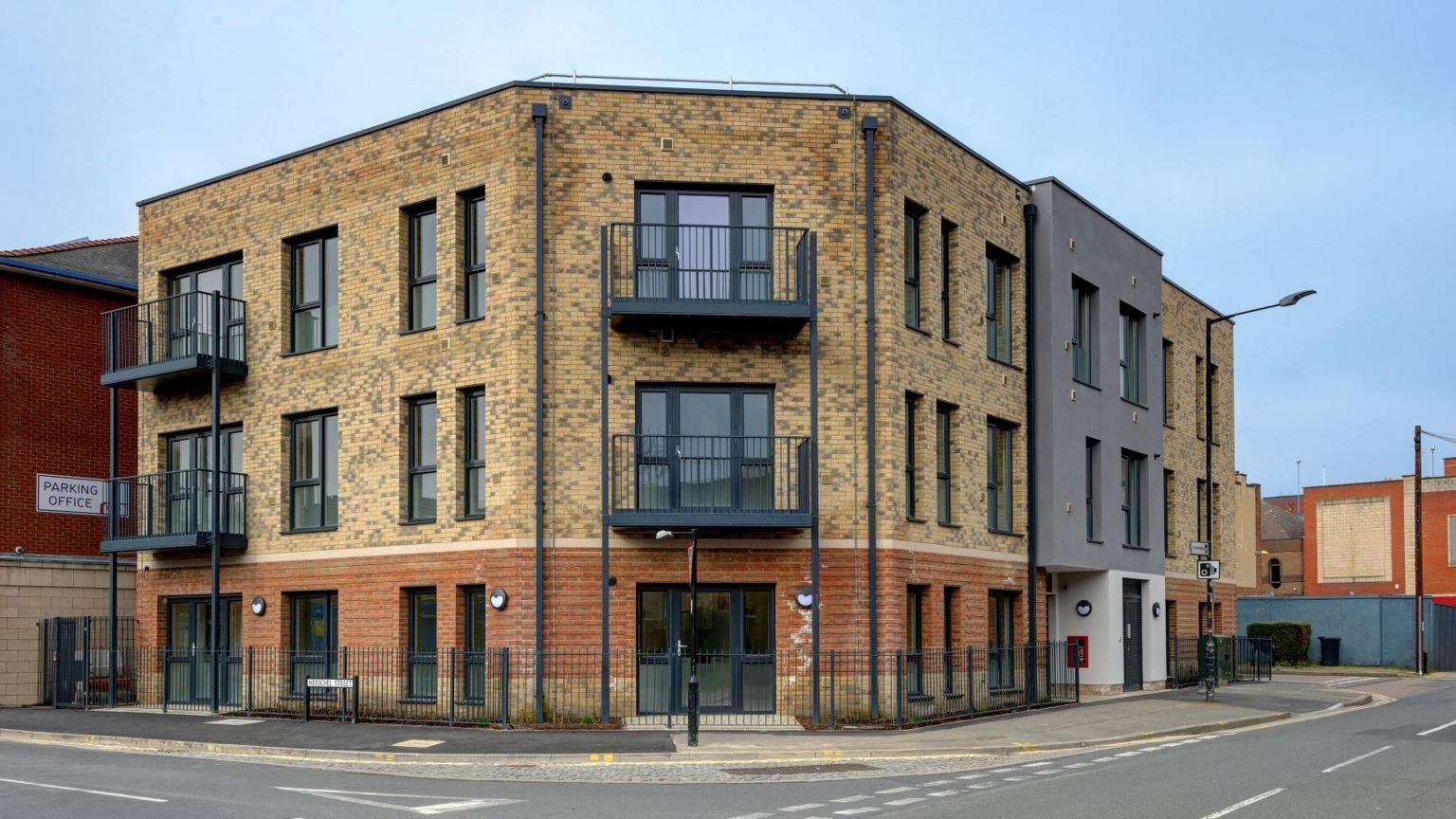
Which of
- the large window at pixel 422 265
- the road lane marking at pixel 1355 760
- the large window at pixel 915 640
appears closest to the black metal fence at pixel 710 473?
the large window at pixel 915 640

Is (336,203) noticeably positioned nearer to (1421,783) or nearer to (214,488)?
(214,488)

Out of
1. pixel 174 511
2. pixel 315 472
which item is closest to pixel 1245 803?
pixel 315 472

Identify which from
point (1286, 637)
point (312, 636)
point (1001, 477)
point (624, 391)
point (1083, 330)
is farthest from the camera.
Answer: point (1286, 637)

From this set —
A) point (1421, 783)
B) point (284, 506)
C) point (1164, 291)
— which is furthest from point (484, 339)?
point (1164, 291)

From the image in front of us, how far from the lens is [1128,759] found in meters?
18.4

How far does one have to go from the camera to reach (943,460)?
25.2 meters

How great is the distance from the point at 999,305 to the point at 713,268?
283 inches

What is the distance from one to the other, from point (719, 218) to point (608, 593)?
239 inches

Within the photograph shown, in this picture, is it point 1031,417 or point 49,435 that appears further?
point 49,435

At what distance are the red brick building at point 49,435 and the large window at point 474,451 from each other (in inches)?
385

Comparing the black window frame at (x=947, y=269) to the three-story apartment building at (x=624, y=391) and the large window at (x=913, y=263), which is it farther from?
the large window at (x=913, y=263)

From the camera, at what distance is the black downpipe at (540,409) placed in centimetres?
2161

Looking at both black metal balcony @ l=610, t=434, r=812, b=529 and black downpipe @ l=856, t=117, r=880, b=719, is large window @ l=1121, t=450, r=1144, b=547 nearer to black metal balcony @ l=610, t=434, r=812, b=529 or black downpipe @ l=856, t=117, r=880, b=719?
black downpipe @ l=856, t=117, r=880, b=719

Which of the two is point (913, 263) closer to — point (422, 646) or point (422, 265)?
point (422, 265)
